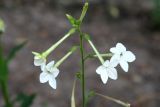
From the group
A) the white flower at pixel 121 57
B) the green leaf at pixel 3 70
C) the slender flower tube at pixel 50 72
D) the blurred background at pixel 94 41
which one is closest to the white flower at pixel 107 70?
the white flower at pixel 121 57

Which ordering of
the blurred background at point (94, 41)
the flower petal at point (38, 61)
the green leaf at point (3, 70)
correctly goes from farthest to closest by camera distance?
the blurred background at point (94, 41) → the green leaf at point (3, 70) → the flower petal at point (38, 61)

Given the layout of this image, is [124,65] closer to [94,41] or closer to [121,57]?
[121,57]

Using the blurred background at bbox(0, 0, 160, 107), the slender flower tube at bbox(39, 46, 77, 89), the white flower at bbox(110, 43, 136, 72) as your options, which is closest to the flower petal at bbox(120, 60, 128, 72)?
the white flower at bbox(110, 43, 136, 72)

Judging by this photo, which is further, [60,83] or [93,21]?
[93,21]

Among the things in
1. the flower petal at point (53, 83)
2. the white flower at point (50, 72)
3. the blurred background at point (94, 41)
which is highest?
the blurred background at point (94, 41)

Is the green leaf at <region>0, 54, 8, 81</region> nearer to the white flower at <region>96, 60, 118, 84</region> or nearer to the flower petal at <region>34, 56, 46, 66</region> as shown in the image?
the flower petal at <region>34, 56, 46, 66</region>

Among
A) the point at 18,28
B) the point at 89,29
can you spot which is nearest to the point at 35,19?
the point at 18,28

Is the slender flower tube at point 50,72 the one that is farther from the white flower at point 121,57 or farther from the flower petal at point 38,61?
the white flower at point 121,57

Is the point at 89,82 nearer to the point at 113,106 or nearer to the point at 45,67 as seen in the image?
the point at 113,106
